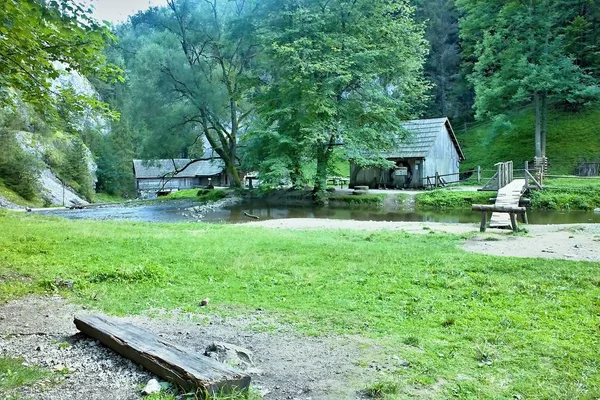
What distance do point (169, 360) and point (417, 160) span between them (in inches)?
1223

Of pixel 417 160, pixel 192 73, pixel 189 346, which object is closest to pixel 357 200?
pixel 417 160

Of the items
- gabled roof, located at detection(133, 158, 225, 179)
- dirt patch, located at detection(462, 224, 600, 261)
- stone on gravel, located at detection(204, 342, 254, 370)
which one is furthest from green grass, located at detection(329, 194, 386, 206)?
gabled roof, located at detection(133, 158, 225, 179)

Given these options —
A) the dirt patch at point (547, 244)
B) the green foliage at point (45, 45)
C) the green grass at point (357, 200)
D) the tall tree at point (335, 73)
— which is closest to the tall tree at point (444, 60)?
the tall tree at point (335, 73)

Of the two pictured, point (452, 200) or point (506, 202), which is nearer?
point (506, 202)

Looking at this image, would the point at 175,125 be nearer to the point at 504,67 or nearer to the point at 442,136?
the point at 442,136

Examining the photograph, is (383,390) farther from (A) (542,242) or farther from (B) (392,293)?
(A) (542,242)

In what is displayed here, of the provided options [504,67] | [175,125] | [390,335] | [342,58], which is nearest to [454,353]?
[390,335]

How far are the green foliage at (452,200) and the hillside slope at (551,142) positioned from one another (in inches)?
459

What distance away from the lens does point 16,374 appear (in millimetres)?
3648

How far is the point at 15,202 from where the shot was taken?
32125mm

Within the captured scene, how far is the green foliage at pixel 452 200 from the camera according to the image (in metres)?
24.9

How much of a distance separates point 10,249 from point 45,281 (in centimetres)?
320

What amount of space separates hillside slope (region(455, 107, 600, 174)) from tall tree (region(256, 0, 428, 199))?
11.2m

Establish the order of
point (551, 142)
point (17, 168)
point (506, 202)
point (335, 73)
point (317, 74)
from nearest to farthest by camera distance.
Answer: point (506, 202) → point (335, 73) → point (317, 74) → point (17, 168) → point (551, 142)
